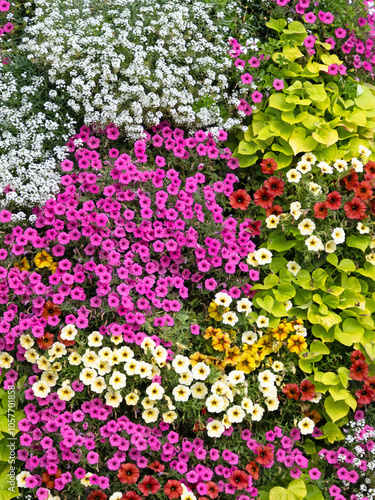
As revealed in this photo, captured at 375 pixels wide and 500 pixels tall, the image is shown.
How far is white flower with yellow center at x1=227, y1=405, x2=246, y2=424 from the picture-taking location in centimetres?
275

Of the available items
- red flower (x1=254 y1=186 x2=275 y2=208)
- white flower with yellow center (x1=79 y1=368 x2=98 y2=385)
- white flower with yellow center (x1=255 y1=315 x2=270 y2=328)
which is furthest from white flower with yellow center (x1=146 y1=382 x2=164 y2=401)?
red flower (x1=254 y1=186 x2=275 y2=208)

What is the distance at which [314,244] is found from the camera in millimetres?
3143

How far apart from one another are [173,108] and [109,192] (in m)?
0.84

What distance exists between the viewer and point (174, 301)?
9.64ft

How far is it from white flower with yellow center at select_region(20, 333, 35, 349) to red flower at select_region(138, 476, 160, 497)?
3.00ft

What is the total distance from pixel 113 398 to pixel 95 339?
12.7 inches

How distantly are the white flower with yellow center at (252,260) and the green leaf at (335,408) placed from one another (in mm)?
903

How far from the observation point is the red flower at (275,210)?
3279mm

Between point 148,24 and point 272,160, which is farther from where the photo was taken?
point 148,24

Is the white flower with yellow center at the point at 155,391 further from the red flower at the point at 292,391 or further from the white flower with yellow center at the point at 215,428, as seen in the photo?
the red flower at the point at 292,391

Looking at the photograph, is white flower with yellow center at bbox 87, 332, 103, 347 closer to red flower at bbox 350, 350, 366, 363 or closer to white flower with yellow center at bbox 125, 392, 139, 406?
white flower with yellow center at bbox 125, 392, 139, 406

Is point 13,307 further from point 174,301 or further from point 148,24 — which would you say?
point 148,24

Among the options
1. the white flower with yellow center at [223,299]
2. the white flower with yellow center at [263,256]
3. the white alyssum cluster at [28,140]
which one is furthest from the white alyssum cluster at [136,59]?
the white flower with yellow center at [223,299]

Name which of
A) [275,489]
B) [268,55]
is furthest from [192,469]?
[268,55]
